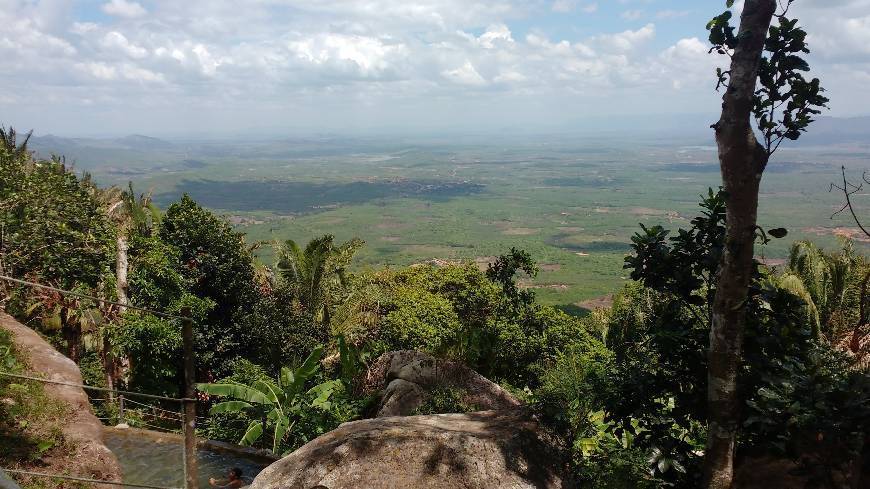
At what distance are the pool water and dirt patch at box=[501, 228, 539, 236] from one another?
114250 mm

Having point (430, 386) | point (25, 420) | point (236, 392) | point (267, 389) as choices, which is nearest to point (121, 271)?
point (267, 389)

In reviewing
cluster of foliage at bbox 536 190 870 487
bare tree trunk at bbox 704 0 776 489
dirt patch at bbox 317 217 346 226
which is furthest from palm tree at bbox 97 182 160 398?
dirt patch at bbox 317 217 346 226

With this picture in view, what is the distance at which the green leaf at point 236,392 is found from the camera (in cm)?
1188

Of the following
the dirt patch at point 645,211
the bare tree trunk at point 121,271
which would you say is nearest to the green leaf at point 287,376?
the bare tree trunk at point 121,271

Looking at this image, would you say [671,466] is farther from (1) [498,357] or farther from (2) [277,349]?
(2) [277,349]

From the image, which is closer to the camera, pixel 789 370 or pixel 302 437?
pixel 789 370

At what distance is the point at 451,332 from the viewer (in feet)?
55.1

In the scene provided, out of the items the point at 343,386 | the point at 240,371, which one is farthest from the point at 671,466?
the point at 240,371

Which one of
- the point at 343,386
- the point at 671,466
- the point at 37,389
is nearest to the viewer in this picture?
the point at 671,466

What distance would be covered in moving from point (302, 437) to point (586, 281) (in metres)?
72.6

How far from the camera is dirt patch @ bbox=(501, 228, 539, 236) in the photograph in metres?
124

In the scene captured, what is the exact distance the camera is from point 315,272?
2000 centimetres

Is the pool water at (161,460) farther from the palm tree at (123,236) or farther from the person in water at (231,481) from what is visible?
the palm tree at (123,236)

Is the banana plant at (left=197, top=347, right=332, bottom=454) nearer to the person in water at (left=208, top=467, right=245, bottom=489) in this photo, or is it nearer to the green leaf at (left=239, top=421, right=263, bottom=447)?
the green leaf at (left=239, top=421, right=263, bottom=447)
